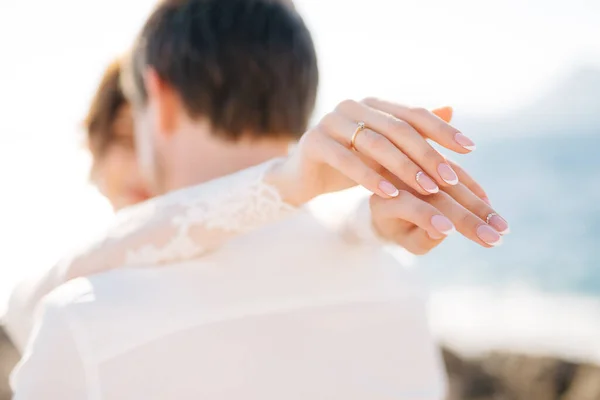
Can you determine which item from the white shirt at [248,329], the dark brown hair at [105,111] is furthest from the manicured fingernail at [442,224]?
the dark brown hair at [105,111]

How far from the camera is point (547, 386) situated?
6.43 meters

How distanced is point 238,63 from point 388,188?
77 centimetres

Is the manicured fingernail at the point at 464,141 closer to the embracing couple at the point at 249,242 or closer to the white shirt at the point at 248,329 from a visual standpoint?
the embracing couple at the point at 249,242

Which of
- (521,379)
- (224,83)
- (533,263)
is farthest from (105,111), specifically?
(533,263)

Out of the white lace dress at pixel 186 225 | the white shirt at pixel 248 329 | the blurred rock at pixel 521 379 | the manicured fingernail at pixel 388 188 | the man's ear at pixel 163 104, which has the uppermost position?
the manicured fingernail at pixel 388 188

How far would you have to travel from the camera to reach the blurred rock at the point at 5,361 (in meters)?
5.97

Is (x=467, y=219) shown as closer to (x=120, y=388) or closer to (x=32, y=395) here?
(x=120, y=388)

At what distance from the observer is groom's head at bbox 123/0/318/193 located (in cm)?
188

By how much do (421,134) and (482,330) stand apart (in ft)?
46.1

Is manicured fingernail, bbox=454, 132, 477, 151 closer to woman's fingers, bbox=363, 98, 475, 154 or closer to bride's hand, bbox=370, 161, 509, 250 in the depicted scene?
woman's fingers, bbox=363, 98, 475, 154

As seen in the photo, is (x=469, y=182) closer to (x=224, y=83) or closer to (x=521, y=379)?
(x=224, y=83)

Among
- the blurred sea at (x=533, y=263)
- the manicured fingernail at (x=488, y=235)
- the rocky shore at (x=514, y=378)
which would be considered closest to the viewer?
the manicured fingernail at (x=488, y=235)

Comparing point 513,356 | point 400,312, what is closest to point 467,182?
point 400,312

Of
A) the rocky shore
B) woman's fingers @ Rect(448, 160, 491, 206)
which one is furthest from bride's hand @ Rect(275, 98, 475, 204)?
the rocky shore
